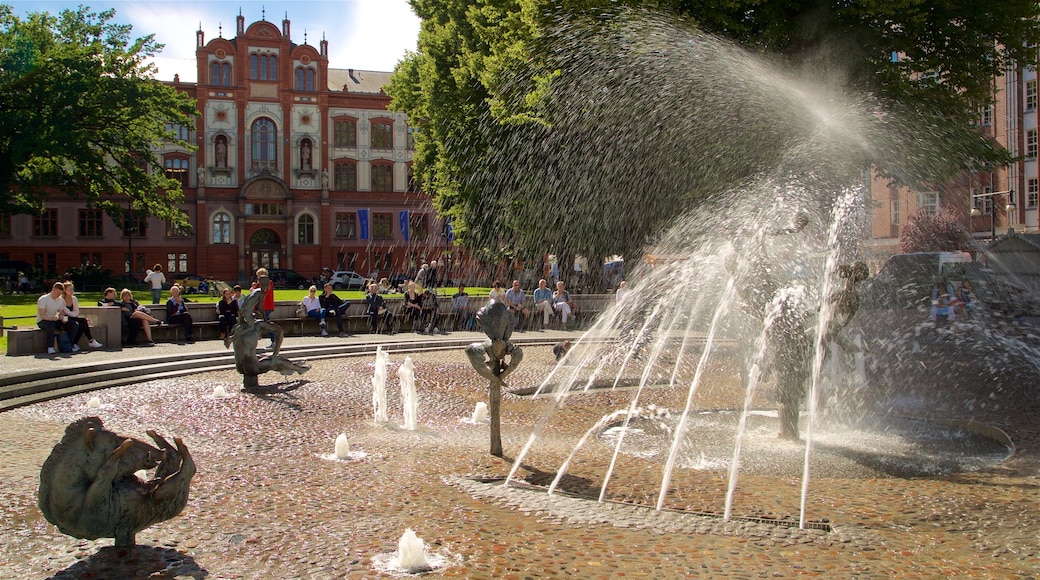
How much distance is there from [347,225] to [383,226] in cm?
274

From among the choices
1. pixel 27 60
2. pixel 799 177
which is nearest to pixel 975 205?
pixel 799 177

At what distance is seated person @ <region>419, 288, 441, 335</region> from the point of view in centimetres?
2488

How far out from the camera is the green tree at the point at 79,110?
40438 millimetres

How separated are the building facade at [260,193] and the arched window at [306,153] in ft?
0.25

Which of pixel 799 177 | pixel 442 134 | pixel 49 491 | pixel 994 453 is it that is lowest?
pixel 994 453

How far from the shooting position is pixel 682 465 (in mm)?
8648

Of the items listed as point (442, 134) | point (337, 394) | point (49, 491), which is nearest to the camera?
point (49, 491)

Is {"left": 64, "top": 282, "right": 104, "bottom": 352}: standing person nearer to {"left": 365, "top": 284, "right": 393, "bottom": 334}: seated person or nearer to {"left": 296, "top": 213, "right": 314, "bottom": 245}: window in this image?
{"left": 365, "top": 284, "right": 393, "bottom": 334}: seated person

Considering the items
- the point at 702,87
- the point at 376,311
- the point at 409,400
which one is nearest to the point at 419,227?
the point at 376,311

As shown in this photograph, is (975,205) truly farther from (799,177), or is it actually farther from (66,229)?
(66,229)

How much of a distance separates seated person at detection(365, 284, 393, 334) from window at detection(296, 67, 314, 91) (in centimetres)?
4351

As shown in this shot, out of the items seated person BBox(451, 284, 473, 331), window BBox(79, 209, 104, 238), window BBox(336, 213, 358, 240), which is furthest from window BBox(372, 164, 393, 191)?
seated person BBox(451, 284, 473, 331)

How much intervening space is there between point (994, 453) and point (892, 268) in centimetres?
2443

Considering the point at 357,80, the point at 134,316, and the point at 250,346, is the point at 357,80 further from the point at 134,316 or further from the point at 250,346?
Result: the point at 250,346
